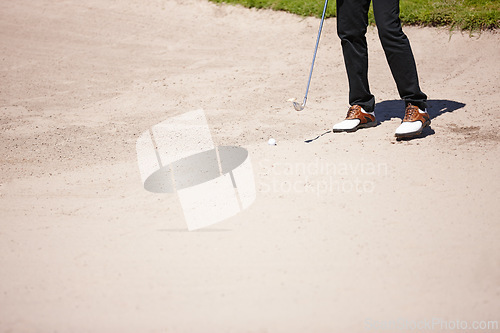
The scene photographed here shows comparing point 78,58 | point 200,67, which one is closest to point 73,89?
point 78,58

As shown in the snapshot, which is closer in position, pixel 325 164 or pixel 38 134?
pixel 325 164

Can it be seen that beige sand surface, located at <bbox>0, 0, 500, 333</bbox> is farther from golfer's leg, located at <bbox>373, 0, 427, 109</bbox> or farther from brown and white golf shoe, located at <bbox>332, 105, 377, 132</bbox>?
golfer's leg, located at <bbox>373, 0, 427, 109</bbox>

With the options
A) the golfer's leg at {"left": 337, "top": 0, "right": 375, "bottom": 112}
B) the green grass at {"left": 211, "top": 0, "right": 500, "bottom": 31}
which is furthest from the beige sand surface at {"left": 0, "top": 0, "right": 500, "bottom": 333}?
the golfer's leg at {"left": 337, "top": 0, "right": 375, "bottom": 112}

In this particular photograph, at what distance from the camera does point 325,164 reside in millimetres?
3361

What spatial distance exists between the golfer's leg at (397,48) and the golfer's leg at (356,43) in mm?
181

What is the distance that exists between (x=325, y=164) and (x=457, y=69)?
109 inches

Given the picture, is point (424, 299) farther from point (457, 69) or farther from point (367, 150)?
point (457, 69)

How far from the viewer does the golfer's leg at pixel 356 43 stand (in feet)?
12.4

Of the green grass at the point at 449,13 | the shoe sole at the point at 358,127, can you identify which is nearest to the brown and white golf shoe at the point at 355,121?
the shoe sole at the point at 358,127

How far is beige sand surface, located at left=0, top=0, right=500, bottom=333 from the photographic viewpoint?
2195mm

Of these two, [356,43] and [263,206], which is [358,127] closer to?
[356,43]

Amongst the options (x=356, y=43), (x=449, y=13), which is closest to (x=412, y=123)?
(x=356, y=43)

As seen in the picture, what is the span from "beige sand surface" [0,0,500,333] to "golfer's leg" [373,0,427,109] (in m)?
0.35

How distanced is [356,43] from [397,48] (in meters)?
0.39
